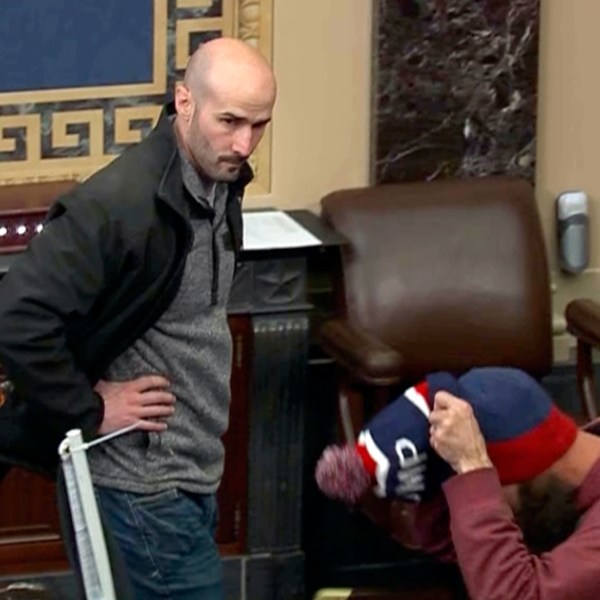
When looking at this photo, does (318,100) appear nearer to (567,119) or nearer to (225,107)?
(567,119)

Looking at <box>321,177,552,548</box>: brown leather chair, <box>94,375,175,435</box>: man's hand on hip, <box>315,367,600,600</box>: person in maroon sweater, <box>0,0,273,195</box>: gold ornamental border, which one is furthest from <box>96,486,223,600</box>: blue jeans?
<box>0,0,273,195</box>: gold ornamental border

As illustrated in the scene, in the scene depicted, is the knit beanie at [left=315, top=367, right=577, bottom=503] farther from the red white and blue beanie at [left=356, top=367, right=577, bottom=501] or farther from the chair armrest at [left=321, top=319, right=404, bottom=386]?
the chair armrest at [left=321, top=319, right=404, bottom=386]

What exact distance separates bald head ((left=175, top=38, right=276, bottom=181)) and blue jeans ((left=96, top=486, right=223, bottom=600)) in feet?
1.68

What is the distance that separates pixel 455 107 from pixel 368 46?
237 millimetres

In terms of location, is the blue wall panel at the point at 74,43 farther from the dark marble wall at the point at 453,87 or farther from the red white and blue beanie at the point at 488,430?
the red white and blue beanie at the point at 488,430

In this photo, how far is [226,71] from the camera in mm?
2959

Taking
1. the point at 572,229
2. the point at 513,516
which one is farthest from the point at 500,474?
the point at 572,229

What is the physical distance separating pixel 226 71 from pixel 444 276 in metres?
1.32

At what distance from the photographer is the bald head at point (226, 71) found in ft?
9.70

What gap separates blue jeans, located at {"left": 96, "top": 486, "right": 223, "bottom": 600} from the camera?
3.04m

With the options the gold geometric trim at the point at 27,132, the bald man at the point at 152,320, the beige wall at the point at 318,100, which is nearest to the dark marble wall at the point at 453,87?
the beige wall at the point at 318,100

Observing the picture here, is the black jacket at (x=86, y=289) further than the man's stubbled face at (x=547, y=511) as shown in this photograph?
Yes

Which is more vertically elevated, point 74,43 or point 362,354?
point 74,43

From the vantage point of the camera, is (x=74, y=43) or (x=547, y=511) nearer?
(x=547, y=511)
